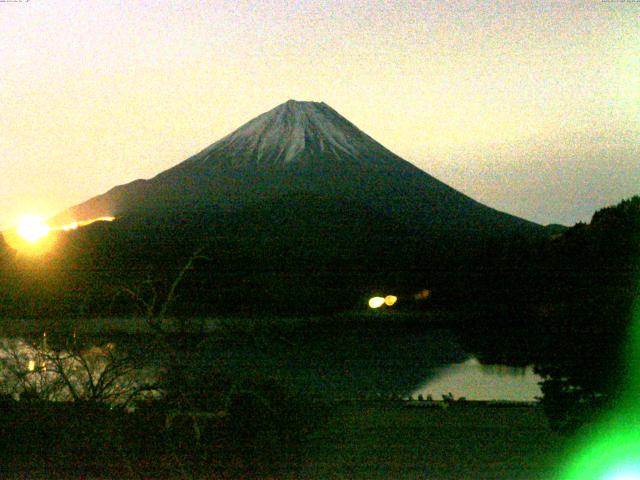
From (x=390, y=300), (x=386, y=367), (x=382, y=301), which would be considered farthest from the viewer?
(x=386, y=367)

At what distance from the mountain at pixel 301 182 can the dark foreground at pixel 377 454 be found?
5.14m

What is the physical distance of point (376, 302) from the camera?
725 centimetres

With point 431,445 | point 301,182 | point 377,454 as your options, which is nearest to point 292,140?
point 301,182

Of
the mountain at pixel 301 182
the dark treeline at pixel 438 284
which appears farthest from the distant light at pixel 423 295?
the mountain at pixel 301 182

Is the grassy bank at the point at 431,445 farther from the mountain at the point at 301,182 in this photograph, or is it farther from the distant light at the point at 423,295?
the mountain at the point at 301,182

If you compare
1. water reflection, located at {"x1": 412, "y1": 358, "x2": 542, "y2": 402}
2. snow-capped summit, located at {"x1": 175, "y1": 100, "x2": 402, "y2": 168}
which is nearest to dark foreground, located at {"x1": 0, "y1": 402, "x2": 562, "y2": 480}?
water reflection, located at {"x1": 412, "y1": 358, "x2": 542, "y2": 402}

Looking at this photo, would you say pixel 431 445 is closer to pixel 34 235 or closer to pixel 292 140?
pixel 34 235

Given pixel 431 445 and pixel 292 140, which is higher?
pixel 292 140

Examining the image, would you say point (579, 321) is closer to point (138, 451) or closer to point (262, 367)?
point (262, 367)

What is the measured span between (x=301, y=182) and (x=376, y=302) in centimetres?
1535

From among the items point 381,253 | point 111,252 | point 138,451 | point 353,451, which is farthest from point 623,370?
point 111,252

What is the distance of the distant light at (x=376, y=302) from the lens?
7199 millimetres

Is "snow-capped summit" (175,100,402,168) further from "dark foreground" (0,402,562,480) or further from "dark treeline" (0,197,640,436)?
"dark foreground" (0,402,562,480)

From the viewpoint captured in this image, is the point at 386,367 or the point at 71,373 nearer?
the point at 71,373
